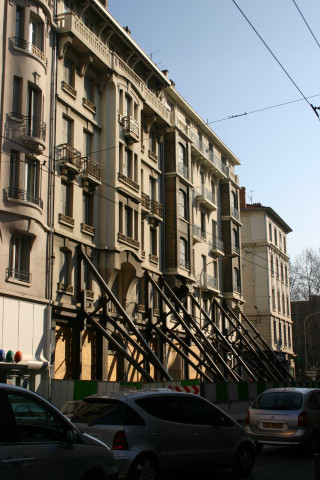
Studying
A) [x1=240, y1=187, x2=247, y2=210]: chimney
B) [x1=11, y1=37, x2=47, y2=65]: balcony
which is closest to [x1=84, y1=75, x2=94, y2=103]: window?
[x1=11, y1=37, x2=47, y2=65]: balcony

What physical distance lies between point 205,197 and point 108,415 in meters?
32.8

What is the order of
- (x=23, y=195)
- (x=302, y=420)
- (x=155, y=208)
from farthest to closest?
(x=155, y=208) < (x=23, y=195) < (x=302, y=420)

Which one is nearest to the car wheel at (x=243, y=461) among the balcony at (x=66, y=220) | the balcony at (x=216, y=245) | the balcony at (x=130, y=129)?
the balcony at (x=66, y=220)

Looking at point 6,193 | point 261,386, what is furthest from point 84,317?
point 261,386

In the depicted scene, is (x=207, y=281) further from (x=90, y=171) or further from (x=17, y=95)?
(x=17, y=95)

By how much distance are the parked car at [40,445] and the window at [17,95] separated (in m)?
17.6

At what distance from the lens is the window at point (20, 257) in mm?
21641

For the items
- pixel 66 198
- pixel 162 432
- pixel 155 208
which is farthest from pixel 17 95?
pixel 162 432

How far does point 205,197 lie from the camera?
41562 millimetres

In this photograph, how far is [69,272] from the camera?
2519 centimetres

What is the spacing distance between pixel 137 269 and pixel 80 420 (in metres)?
19.4

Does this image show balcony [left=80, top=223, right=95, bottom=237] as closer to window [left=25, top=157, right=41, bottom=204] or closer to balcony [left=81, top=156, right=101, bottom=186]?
balcony [left=81, top=156, right=101, bottom=186]

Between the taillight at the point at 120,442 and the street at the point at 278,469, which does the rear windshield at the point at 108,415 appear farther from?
the street at the point at 278,469

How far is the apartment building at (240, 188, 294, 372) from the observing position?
2251 inches
